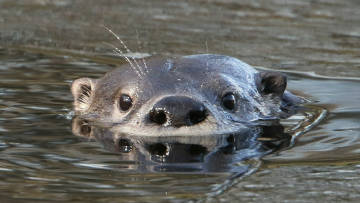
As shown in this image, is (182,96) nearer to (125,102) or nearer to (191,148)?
(191,148)

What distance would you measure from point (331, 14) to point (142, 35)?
282cm

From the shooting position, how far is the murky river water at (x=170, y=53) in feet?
15.5

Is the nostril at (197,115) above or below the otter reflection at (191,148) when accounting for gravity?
above

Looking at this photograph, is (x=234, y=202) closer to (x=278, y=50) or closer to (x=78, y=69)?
(x=78, y=69)

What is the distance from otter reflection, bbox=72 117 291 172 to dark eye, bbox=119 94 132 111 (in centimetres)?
18

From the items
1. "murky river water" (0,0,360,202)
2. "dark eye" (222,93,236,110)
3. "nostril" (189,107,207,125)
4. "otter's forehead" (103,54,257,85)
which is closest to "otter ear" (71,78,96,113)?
"murky river water" (0,0,360,202)

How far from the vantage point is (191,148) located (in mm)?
5730

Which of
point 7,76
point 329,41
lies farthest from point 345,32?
point 7,76

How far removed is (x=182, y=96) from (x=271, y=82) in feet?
5.11

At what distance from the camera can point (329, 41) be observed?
430 inches

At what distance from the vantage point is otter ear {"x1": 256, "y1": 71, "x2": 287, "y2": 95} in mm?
7371

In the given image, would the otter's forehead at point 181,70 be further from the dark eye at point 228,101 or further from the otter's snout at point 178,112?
the otter's snout at point 178,112

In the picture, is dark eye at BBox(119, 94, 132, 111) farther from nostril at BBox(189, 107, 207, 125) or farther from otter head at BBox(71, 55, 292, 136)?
nostril at BBox(189, 107, 207, 125)

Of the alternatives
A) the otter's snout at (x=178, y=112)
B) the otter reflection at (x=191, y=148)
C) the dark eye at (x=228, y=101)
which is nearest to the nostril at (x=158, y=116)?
the otter's snout at (x=178, y=112)
